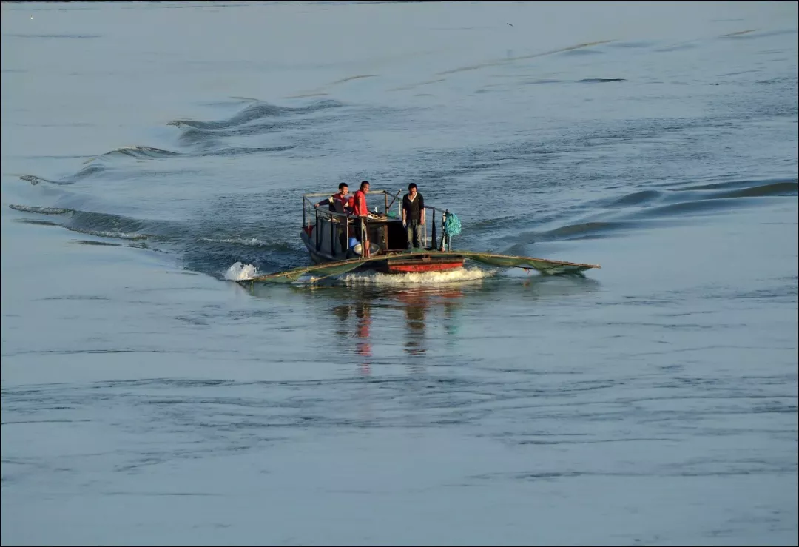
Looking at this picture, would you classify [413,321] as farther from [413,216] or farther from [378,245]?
[378,245]

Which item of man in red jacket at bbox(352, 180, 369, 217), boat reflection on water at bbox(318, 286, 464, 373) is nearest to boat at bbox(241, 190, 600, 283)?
man in red jacket at bbox(352, 180, 369, 217)

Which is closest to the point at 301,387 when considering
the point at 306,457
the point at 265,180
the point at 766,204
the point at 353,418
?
the point at 353,418

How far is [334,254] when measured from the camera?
28.5 meters

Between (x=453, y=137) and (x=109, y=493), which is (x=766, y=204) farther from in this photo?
(x=109, y=493)

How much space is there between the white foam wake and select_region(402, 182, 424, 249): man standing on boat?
3929mm

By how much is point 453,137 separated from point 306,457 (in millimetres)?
31633

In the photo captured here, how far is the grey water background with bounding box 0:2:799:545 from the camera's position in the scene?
48.8 ft

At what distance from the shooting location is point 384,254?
90.2 ft

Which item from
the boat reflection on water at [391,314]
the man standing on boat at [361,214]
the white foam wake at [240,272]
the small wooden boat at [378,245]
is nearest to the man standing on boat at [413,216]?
the small wooden boat at [378,245]

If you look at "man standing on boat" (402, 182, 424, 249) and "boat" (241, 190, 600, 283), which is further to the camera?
"man standing on boat" (402, 182, 424, 249)

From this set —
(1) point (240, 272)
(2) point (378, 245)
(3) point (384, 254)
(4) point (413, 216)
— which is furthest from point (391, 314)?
(1) point (240, 272)

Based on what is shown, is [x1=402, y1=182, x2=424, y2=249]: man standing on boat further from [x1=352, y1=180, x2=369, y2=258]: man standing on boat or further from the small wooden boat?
[x1=352, y1=180, x2=369, y2=258]: man standing on boat

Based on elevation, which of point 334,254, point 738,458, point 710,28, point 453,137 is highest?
point 710,28

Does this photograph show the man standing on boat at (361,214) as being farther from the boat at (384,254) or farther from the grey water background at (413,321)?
the grey water background at (413,321)
